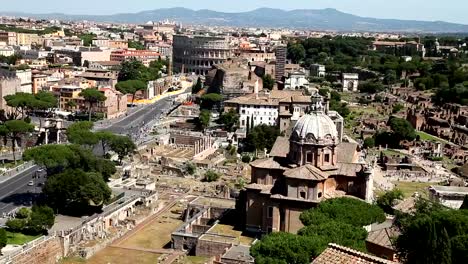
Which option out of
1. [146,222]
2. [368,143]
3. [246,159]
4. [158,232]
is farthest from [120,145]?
[368,143]

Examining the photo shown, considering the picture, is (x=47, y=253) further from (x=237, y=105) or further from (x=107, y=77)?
(x=107, y=77)

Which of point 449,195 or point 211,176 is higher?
point 449,195

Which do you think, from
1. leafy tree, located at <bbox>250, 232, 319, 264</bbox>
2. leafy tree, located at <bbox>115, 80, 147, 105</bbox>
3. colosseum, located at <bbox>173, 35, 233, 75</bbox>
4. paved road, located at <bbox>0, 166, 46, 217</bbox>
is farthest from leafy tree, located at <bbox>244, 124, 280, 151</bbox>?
colosseum, located at <bbox>173, 35, 233, 75</bbox>

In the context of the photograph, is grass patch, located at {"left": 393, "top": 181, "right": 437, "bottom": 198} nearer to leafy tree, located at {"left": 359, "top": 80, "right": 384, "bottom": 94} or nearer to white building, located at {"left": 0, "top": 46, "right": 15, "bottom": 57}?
leafy tree, located at {"left": 359, "top": 80, "right": 384, "bottom": 94}

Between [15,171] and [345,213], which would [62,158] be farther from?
[345,213]

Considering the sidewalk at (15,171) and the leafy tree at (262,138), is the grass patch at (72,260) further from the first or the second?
the leafy tree at (262,138)

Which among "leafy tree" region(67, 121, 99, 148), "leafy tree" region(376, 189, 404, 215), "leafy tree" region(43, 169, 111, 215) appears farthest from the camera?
"leafy tree" region(67, 121, 99, 148)

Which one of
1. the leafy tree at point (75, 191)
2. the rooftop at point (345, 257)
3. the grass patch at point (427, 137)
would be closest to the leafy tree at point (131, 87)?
the grass patch at point (427, 137)
